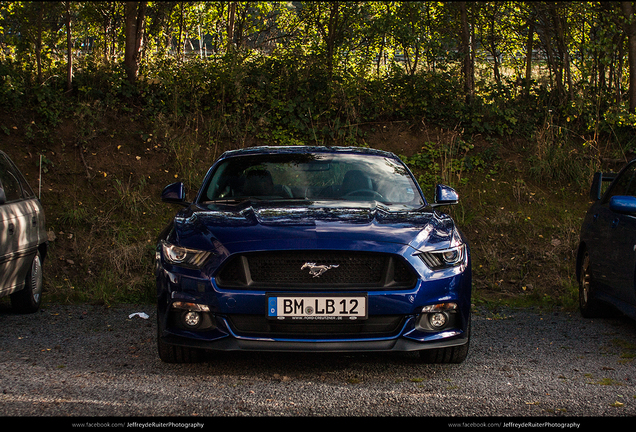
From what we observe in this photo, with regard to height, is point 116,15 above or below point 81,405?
above

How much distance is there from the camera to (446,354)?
461 centimetres

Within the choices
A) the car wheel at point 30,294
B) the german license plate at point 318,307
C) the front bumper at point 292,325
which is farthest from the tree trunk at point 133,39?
the german license plate at point 318,307

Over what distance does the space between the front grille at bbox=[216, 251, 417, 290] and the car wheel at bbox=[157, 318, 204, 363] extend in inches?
27.3

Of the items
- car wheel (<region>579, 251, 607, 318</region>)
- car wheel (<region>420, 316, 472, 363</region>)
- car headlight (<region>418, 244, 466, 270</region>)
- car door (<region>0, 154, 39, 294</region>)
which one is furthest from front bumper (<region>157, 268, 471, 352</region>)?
car wheel (<region>579, 251, 607, 318</region>)

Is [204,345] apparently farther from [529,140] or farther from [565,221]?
[529,140]

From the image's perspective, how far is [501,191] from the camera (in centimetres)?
1209

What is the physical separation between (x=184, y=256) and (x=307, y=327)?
0.91m

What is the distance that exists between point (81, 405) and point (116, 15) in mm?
12951

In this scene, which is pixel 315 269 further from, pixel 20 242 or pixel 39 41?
pixel 39 41

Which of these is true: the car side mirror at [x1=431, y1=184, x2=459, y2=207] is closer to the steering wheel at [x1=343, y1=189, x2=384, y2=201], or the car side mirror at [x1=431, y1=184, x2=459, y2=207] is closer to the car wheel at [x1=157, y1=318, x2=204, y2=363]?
the steering wheel at [x1=343, y1=189, x2=384, y2=201]

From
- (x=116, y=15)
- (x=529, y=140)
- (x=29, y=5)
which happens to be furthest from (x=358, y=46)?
(x=29, y=5)

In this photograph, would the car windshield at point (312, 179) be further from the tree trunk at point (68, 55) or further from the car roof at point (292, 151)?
the tree trunk at point (68, 55)

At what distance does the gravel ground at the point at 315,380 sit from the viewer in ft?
11.7

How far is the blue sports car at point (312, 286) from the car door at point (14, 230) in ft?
7.27
